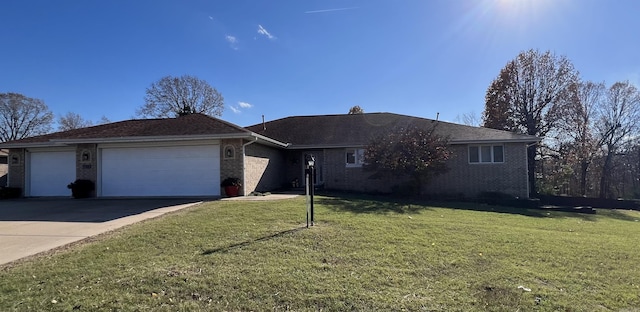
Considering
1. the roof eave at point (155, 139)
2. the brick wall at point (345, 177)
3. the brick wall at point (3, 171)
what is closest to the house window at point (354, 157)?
the brick wall at point (345, 177)

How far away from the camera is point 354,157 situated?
18.6m

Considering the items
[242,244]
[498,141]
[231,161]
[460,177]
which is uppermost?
[498,141]

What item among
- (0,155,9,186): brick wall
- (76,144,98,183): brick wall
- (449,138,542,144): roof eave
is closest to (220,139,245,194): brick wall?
(76,144,98,183): brick wall

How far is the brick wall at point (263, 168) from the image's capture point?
48.6 feet

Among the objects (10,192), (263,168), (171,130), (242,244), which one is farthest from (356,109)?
(242,244)

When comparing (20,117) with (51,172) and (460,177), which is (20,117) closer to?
(51,172)

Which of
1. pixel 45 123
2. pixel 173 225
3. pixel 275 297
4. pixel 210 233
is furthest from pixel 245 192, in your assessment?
pixel 45 123

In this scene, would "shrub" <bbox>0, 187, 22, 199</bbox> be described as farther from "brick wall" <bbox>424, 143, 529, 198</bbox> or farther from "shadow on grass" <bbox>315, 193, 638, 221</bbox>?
"brick wall" <bbox>424, 143, 529, 198</bbox>

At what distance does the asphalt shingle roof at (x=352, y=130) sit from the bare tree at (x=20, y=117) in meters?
37.0

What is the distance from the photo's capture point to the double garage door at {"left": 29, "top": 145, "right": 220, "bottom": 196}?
1436 centimetres

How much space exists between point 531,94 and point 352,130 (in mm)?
16949

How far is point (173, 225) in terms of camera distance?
25.2ft

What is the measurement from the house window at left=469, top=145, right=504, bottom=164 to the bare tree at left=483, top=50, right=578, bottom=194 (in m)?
10.8

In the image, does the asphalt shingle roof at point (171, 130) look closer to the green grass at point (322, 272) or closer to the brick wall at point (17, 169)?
the brick wall at point (17, 169)
